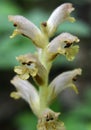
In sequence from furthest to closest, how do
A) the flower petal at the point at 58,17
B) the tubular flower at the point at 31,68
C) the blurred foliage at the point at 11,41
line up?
1. the blurred foliage at the point at 11,41
2. the flower petal at the point at 58,17
3. the tubular flower at the point at 31,68

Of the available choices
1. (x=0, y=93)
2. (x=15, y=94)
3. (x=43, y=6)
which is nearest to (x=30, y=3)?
(x=43, y=6)

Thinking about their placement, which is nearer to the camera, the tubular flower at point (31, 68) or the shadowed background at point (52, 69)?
the tubular flower at point (31, 68)

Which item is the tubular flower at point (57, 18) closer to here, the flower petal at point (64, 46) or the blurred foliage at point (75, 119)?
the flower petal at point (64, 46)

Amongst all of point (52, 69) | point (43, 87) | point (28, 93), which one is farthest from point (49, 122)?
point (52, 69)

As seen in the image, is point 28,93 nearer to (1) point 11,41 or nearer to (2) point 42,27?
(2) point 42,27

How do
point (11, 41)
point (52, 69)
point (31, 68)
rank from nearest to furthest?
point (31, 68) < point (11, 41) < point (52, 69)

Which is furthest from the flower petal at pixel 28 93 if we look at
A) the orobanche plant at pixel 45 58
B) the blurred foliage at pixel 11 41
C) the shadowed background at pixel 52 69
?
the blurred foliage at pixel 11 41
